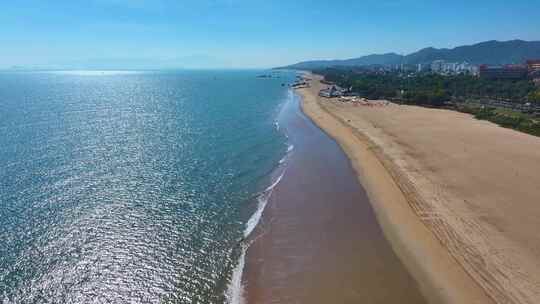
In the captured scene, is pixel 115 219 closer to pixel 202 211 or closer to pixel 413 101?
pixel 202 211

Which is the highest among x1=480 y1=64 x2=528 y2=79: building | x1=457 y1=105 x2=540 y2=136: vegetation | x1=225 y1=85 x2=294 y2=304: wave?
x1=480 y1=64 x2=528 y2=79: building

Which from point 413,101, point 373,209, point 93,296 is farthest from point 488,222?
point 413,101

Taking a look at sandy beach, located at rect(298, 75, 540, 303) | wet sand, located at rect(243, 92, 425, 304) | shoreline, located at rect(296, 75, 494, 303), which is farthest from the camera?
sandy beach, located at rect(298, 75, 540, 303)

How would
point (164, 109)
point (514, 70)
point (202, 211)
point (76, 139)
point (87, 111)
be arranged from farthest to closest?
Answer: point (514, 70), point (164, 109), point (87, 111), point (76, 139), point (202, 211)

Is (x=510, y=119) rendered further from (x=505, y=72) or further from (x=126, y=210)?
(x=505, y=72)

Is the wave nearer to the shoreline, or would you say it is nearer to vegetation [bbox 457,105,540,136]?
the shoreline

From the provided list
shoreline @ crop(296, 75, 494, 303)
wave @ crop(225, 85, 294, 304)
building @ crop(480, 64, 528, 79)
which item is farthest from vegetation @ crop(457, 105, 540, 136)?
building @ crop(480, 64, 528, 79)
